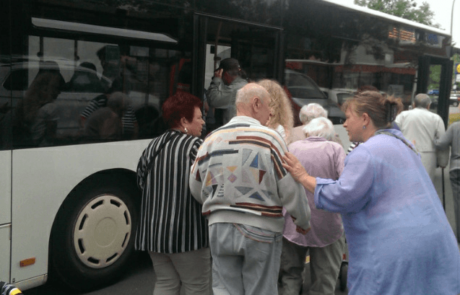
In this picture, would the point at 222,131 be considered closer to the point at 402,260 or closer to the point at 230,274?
the point at 230,274

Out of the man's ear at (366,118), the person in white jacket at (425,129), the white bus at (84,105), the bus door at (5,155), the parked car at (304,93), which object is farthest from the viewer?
the person in white jacket at (425,129)

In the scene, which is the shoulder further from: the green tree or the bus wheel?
the green tree

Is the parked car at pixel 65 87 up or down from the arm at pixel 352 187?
up

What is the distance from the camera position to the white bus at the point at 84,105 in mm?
4160

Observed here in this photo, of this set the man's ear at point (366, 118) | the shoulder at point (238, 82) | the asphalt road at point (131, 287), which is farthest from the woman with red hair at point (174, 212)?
the shoulder at point (238, 82)

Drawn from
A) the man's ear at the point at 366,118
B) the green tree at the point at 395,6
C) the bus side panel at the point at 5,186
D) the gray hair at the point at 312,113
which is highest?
the green tree at the point at 395,6

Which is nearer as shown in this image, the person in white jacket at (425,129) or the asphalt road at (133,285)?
the asphalt road at (133,285)

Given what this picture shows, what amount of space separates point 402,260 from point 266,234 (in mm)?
813

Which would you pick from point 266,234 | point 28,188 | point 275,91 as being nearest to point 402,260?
point 266,234

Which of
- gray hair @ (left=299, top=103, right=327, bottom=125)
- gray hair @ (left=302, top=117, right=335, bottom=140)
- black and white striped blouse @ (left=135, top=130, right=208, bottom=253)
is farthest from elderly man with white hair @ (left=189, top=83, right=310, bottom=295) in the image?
gray hair @ (left=299, top=103, right=327, bottom=125)

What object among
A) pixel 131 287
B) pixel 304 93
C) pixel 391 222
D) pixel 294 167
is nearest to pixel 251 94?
pixel 294 167

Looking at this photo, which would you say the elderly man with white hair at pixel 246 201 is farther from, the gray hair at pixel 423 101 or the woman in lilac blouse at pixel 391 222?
the gray hair at pixel 423 101

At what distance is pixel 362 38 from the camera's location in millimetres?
8867

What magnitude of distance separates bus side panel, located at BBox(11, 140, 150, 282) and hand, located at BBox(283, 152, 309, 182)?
223cm
